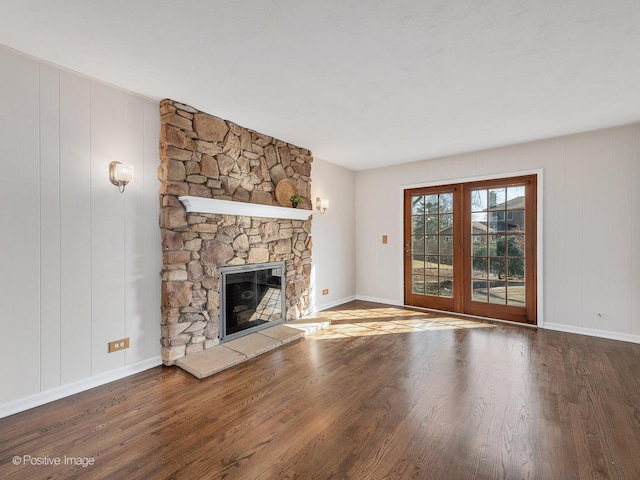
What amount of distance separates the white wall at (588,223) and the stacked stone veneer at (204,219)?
10.8ft

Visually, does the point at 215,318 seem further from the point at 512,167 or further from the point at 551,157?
the point at 551,157

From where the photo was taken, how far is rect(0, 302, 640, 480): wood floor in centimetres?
171

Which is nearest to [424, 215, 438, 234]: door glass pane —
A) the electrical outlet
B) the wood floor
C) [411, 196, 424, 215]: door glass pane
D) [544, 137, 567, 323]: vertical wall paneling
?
[411, 196, 424, 215]: door glass pane

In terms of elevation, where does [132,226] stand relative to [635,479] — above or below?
above

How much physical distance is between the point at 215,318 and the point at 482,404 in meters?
2.65

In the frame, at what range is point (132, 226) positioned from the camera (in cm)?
287

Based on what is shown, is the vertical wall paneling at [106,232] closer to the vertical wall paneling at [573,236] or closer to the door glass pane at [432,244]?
the door glass pane at [432,244]

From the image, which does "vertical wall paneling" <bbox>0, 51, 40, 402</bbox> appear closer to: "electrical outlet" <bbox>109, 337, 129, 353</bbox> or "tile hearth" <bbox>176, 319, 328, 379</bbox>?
"electrical outlet" <bbox>109, 337, 129, 353</bbox>

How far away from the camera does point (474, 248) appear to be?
4.74 meters

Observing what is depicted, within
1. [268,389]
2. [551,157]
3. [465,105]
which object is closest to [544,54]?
[465,105]

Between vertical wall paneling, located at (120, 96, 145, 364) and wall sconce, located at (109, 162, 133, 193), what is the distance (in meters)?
0.11

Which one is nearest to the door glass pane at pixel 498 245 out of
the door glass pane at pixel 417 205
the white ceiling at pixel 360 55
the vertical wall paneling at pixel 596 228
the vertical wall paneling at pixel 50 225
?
the vertical wall paneling at pixel 596 228

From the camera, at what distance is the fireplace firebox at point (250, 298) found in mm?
3531

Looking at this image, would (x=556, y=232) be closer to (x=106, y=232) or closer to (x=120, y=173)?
(x=120, y=173)
